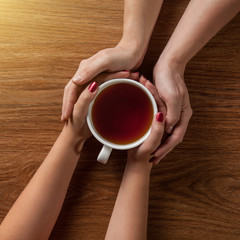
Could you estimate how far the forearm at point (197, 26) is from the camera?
667 millimetres

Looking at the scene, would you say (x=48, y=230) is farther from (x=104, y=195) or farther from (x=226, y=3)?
(x=226, y=3)

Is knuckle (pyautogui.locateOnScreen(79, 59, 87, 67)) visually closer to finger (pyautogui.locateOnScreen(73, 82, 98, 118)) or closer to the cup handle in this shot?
finger (pyautogui.locateOnScreen(73, 82, 98, 118))

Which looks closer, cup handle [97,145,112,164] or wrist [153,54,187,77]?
cup handle [97,145,112,164]

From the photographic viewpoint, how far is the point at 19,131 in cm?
72

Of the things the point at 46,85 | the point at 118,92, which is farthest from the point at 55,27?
the point at 118,92

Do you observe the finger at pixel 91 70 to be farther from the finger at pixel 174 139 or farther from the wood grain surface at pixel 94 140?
the finger at pixel 174 139

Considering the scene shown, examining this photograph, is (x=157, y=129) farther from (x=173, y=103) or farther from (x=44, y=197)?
(x=44, y=197)

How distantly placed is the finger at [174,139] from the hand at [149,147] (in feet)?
0.07

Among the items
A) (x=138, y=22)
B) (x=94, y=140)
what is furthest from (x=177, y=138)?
(x=138, y=22)

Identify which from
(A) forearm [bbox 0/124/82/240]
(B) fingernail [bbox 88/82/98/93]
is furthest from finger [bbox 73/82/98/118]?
(A) forearm [bbox 0/124/82/240]

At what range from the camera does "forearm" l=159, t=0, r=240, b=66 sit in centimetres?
67

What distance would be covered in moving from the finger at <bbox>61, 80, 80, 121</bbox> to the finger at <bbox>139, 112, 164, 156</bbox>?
210 millimetres

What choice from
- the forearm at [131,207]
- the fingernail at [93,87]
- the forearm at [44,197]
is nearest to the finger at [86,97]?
the fingernail at [93,87]

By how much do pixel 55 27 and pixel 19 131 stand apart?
32 cm
